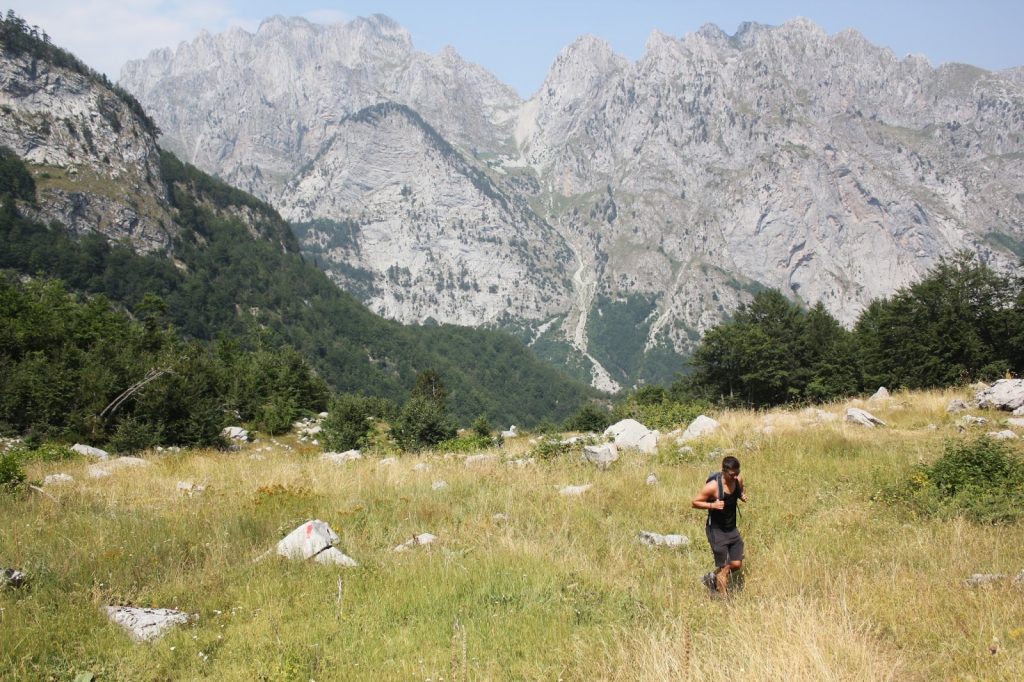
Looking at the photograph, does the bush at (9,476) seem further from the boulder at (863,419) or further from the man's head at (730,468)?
the boulder at (863,419)

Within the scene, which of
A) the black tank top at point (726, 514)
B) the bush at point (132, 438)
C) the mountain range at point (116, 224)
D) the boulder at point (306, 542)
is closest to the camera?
the black tank top at point (726, 514)

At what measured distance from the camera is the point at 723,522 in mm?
6969

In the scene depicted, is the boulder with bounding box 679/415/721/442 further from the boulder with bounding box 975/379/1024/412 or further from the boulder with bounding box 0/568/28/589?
the boulder with bounding box 0/568/28/589

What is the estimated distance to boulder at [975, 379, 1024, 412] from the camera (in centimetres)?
1677

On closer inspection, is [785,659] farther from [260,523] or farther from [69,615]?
[260,523]

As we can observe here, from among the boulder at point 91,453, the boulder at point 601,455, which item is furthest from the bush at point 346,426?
the boulder at point 601,455

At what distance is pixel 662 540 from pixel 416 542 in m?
3.68

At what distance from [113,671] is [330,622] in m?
1.90

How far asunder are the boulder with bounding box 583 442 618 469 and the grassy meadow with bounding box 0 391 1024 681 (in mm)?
2421

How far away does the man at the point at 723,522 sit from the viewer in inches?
268

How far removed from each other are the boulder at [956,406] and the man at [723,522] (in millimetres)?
14812

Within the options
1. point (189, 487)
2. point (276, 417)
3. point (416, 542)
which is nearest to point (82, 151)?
point (276, 417)

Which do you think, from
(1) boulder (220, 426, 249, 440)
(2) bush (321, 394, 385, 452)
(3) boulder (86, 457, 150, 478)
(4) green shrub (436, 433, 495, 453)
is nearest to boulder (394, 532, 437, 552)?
(3) boulder (86, 457, 150, 478)

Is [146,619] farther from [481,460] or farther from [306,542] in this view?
[481,460]
